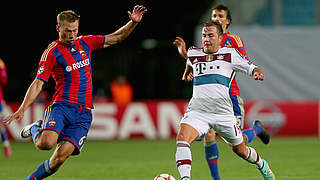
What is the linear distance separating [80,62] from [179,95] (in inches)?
532

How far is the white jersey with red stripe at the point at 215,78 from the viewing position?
23.1ft

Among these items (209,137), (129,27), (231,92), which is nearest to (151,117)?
(231,92)

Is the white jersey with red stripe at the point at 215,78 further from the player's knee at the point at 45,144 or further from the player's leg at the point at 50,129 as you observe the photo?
the player's knee at the point at 45,144

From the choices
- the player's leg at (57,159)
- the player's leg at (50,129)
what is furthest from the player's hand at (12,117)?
the player's leg at (57,159)

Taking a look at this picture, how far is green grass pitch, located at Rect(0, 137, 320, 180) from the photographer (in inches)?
364

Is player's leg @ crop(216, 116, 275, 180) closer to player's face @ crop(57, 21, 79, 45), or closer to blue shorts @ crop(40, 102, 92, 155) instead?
blue shorts @ crop(40, 102, 92, 155)

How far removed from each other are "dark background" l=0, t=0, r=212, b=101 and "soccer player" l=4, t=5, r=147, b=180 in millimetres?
12820

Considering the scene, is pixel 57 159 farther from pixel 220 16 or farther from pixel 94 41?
pixel 220 16

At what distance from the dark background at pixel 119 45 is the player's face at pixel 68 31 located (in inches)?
509

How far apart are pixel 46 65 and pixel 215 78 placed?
1932 millimetres

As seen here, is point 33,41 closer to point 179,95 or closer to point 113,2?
point 113,2

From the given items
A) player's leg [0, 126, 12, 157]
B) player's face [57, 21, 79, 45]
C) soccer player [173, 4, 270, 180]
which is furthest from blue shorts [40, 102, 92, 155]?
player's leg [0, 126, 12, 157]

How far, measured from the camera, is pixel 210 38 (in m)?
7.12

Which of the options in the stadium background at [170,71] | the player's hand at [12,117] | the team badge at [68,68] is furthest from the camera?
the stadium background at [170,71]
